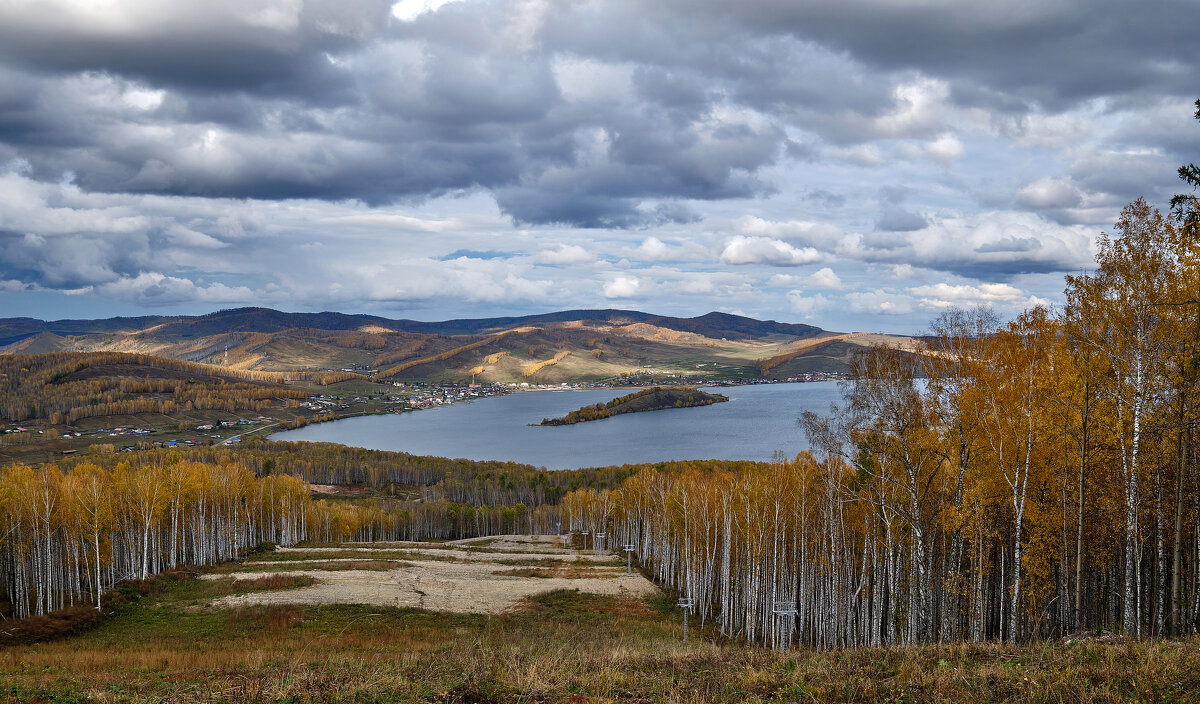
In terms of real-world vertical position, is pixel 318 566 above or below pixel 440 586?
below

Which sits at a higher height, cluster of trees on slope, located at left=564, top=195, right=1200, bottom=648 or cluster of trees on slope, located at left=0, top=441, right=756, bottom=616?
cluster of trees on slope, located at left=564, top=195, right=1200, bottom=648

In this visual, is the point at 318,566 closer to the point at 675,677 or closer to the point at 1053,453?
the point at 675,677

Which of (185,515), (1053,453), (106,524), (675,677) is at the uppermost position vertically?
(1053,453)

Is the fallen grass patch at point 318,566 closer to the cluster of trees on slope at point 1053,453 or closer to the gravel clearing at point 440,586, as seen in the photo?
the gravel clearing at point 440,586

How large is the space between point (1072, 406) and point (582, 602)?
31016mm

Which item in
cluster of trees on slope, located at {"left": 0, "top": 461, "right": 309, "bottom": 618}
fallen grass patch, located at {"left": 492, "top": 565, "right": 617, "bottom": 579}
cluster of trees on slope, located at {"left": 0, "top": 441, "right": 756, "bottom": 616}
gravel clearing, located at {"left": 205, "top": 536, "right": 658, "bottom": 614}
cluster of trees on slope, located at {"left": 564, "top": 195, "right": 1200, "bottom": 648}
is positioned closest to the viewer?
cluster of trees on slope, located at {"left": 564, "top": 195, "right": 1200, "bottom": 648}

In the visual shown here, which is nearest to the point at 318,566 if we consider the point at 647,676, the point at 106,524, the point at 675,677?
the point at 106,524

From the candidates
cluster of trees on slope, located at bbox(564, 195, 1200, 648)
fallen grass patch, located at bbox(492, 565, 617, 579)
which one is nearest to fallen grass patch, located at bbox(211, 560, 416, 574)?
fallen grass patch, located at bbox(492, 565, 617, 579)

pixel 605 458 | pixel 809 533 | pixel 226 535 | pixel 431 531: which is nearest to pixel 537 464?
pixel 605 458

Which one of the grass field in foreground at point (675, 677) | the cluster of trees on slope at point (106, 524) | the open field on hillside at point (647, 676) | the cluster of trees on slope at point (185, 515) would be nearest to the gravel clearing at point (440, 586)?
the cluster of trees on slope at point (106, 524)

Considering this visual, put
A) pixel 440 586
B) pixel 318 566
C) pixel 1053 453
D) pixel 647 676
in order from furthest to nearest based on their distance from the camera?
pixel 318 566
pixel 440 586
pixel 1053 453
pixel 647 676

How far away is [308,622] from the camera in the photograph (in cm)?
3294

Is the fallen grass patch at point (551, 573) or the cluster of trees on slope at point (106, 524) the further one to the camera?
the fallen grass patch at point (551, 573)

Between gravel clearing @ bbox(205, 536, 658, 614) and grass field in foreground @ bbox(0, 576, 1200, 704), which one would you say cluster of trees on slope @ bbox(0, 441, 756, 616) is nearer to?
gravel clearing @ bbox(205, 536, 658, 614)
